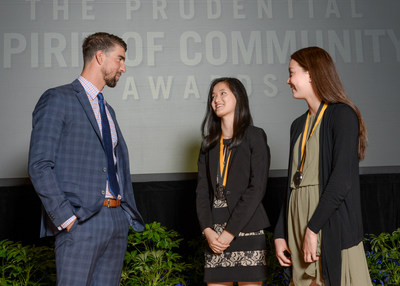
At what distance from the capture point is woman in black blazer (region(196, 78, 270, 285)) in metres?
2.31

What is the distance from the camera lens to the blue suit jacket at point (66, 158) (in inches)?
73.1

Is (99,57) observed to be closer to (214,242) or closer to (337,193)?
(214,242)

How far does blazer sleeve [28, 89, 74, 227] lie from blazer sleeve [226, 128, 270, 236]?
2.77 feet

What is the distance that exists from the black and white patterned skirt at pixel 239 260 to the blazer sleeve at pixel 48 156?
849 mm

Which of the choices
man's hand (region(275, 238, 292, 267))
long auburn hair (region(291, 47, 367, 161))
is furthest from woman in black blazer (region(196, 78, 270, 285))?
long auburn hair (region(291, 47, 367, 161))

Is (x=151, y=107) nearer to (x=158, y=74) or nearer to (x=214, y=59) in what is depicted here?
(x=158, y=74)

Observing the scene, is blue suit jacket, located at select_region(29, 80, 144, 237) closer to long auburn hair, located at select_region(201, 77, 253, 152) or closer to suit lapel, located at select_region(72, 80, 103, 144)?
suit lapel, located at select_region(72, 80, 103, 144)

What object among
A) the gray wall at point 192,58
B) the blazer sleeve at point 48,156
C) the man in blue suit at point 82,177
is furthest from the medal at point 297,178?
the gray wall at point 192,58

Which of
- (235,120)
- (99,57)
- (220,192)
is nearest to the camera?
(99,57)

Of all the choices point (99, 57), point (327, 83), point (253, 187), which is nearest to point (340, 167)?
point (327, 83)

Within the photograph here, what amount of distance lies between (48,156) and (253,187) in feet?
3.48

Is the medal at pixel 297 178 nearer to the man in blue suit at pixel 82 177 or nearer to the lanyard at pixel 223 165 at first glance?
the lanyard at pixel 223 165

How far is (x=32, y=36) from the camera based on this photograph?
417 cm

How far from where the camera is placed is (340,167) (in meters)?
1.74
